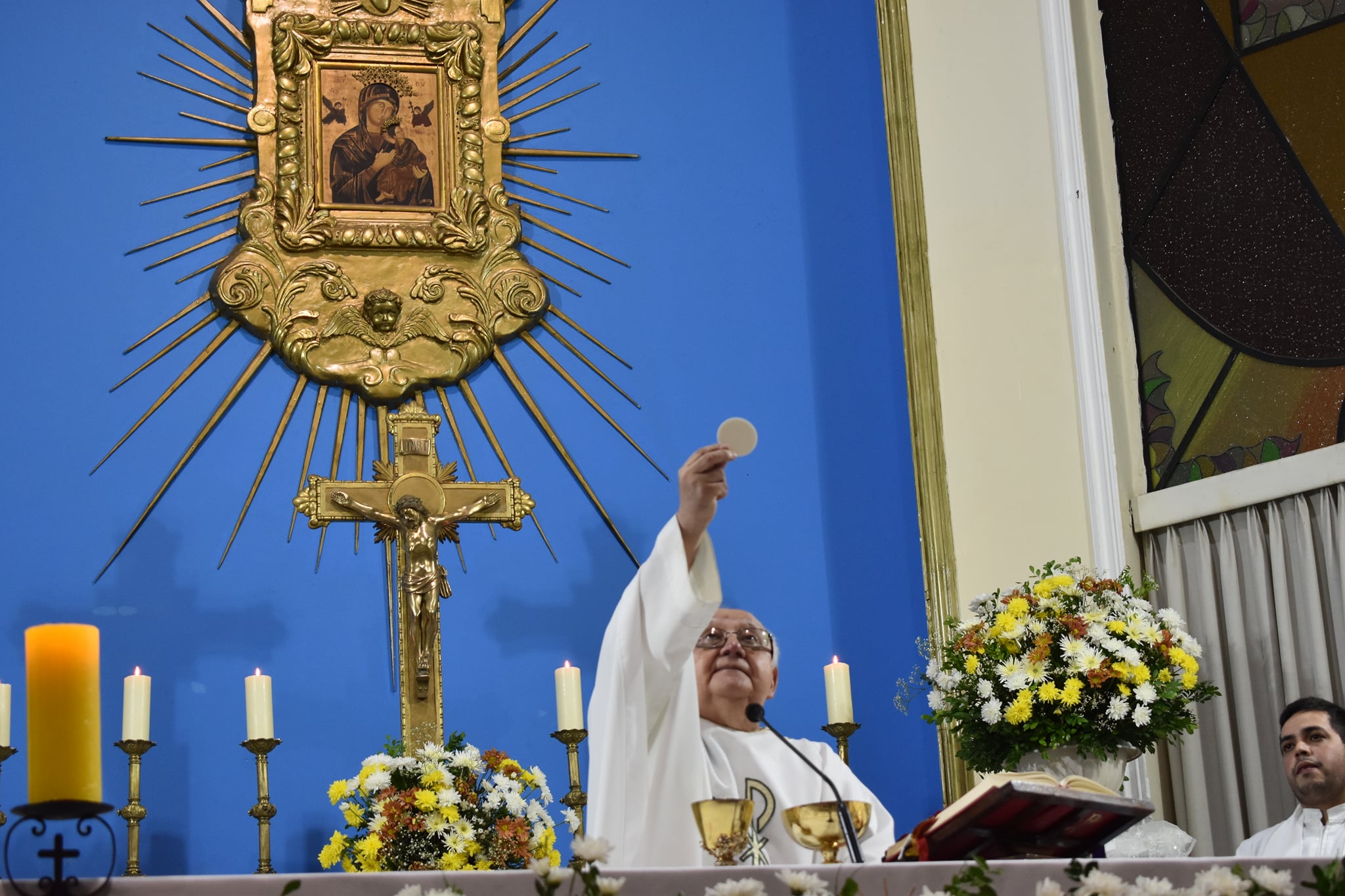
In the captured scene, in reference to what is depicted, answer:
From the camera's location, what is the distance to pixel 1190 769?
4984mm

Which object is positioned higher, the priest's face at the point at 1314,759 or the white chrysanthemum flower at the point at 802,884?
the white chrysanthemum flower at the point at 802,884

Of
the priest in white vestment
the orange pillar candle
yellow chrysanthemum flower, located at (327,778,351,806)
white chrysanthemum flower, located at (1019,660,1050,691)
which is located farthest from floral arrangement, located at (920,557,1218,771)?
the orange pillar candle

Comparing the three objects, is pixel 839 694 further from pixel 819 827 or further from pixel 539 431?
pixel 819 827

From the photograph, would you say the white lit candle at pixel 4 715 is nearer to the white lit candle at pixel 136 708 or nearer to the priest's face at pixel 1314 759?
the white lit candle at pixel 136 708

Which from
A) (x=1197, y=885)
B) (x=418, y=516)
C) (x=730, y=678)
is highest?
(x=418, y=516)

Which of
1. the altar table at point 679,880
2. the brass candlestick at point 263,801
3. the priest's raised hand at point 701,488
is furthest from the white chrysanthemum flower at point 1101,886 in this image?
the brass candlestick at point 263,801

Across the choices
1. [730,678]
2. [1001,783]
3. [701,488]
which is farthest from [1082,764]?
[1001,783]

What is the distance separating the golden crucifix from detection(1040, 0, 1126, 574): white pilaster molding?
6.15 ft

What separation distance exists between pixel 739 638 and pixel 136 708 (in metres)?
1.59

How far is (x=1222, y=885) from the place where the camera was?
1701 millimetres

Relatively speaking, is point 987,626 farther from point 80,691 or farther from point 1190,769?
point 80,691

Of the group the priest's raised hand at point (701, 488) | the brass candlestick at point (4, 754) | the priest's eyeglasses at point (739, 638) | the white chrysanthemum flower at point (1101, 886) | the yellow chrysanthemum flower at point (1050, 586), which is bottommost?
the white chrysanthemum flower at point (1101, 886)

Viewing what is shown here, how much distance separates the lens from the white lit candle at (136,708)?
4.18 meters

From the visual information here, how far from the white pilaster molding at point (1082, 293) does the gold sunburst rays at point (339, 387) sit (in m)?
1.44
